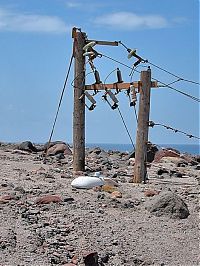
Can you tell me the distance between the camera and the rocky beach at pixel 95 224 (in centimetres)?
647

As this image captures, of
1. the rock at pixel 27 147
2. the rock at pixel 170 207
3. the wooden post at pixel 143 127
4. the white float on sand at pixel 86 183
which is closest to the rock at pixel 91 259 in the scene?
the rock at pixel 170 207

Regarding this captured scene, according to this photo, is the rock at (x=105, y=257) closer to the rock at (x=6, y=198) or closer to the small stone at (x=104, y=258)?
the small stone at (x=104, y=258)

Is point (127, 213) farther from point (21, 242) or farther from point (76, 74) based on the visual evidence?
point (76, 74)

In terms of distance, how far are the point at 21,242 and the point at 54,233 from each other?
22.0 inches

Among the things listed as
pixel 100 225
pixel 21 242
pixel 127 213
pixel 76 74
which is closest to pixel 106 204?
pixel 127 213

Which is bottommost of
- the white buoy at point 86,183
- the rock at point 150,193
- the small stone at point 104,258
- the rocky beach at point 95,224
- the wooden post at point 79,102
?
the small stone at point 104,258

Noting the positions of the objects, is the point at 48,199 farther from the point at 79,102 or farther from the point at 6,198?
the point at 79,102

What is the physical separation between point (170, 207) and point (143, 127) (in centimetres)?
356

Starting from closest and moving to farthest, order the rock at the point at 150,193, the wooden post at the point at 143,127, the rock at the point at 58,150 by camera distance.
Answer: the rock at the point at 150,193, the wooden post at the point at 143,127, the rock at the point at 58,150

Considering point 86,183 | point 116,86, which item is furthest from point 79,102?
point 86,183

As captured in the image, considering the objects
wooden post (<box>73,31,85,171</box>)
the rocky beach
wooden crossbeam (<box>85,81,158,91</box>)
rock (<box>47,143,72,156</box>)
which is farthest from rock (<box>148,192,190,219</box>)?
rock (<box>47,143,72,156</box>)

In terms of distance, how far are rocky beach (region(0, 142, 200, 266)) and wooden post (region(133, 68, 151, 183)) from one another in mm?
562

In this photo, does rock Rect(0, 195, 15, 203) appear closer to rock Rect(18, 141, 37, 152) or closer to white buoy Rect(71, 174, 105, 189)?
white buoy Rect(71, 174, 105, 189)

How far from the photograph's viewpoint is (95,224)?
7.51 metres
